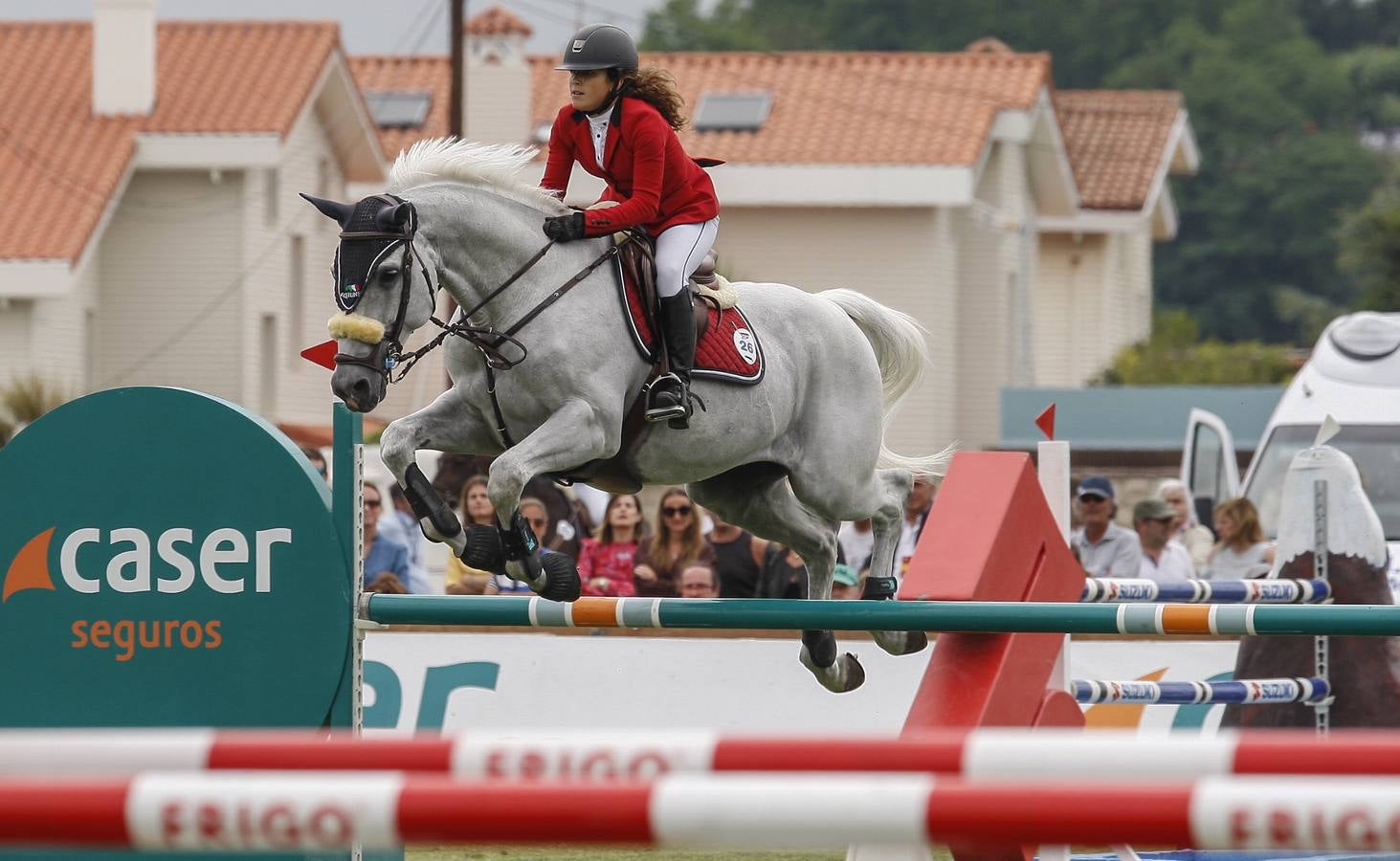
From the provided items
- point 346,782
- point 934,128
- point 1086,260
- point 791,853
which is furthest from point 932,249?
point 346,782

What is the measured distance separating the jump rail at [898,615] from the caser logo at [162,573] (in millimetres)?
297

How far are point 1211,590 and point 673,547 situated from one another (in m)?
3.18

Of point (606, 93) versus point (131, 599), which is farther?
point (606, 93)

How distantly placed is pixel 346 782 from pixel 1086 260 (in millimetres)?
33579

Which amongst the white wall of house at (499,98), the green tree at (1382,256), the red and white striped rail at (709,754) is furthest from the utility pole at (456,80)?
the green tree at (1382,256)

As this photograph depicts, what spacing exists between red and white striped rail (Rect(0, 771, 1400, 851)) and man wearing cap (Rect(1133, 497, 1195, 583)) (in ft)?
26.7

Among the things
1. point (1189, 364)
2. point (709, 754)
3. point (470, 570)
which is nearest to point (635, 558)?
point (470, 570)

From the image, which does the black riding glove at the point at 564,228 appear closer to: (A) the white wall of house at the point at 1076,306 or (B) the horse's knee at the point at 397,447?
(B) the horse's knee at the point at 397,447

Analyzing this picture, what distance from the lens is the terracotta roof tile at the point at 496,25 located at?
2859 cm

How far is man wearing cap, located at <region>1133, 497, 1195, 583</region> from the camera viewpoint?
10172 mm

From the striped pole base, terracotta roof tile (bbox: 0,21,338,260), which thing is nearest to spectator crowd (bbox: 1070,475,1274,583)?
the striped pole base

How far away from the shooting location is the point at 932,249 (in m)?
27.5

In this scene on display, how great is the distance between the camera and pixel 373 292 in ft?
17.7

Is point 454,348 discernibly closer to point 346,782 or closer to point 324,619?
point 324,619
